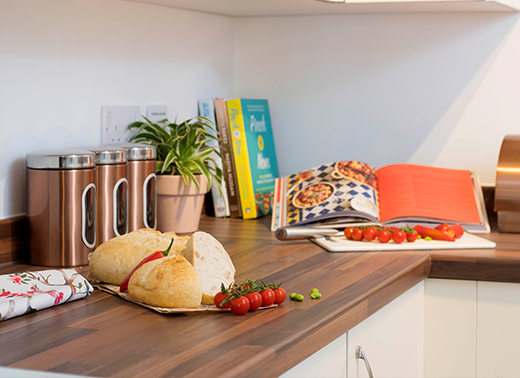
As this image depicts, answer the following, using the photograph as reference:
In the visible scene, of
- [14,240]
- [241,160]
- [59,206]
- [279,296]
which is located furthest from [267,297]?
[241,160]

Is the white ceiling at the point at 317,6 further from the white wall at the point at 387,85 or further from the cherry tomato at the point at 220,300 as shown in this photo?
the cherry tomato at the point at 220,300

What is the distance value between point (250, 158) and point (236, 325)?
104 cm

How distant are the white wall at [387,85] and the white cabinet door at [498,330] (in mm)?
580

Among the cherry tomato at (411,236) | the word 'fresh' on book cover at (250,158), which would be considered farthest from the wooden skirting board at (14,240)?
the cherry tomato at (411,236)

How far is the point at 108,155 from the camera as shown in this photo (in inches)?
47.8

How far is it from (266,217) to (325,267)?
67 cm

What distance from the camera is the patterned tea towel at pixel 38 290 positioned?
0.83 metres

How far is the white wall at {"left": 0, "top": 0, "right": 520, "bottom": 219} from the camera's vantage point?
131 cm

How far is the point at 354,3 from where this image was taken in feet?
5.19

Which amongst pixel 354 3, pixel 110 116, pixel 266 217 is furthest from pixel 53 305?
pixel 354 3

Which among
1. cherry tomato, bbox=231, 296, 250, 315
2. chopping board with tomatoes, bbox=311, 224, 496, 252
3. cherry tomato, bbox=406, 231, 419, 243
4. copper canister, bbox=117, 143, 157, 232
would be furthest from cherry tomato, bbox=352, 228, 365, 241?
cherry tomato, bbox=231, 296, 250, 315

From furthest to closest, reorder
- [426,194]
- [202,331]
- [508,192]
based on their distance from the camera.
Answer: [426,194] < [508,192] < [202,331]

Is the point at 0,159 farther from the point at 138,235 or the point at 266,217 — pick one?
the point at 266,217

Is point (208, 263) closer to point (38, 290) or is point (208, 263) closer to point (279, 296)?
point (279, 296)
